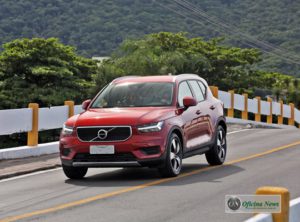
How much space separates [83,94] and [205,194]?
86.3 feet

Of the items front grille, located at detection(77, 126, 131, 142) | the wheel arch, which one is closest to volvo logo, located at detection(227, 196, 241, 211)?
front grille, located at detection(77, 126, 131, 142)

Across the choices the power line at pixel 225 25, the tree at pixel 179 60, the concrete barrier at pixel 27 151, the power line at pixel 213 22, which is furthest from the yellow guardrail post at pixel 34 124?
the power line at pixel 225 25

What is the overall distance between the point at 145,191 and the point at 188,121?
8.61ft

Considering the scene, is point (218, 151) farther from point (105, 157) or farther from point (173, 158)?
point (105, 157)

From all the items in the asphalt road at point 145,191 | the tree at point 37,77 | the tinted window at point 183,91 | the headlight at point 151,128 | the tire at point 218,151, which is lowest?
the asphalt road at point 145,191

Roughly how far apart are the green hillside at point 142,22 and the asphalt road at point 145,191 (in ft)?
325

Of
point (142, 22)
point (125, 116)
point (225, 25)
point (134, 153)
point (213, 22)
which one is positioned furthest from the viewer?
point (213, 22)

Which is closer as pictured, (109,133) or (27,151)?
(109,133)

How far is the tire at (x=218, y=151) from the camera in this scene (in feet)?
46.3

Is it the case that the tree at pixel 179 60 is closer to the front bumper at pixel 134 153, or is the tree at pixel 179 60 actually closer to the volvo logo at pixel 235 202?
the front bumper at pixel 134 153

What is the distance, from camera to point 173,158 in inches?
480

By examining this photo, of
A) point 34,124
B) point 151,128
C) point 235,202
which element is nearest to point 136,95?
point 151,128

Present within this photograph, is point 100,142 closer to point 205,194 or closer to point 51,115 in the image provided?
point 205,194

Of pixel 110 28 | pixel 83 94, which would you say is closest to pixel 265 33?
pixel 110 28
